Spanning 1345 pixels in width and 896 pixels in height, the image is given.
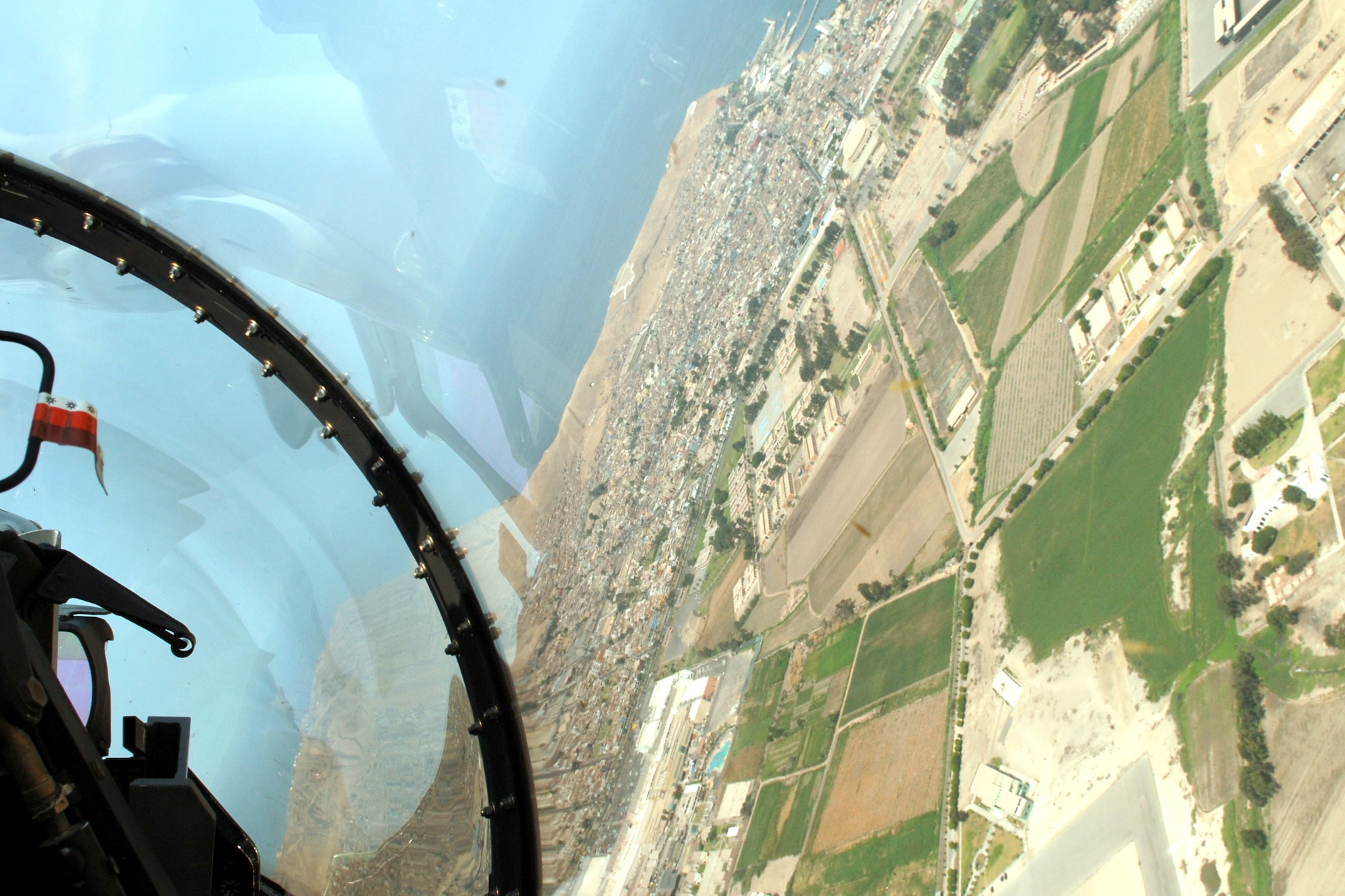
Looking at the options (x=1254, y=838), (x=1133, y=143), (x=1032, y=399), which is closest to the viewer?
(x=1254, y=838)

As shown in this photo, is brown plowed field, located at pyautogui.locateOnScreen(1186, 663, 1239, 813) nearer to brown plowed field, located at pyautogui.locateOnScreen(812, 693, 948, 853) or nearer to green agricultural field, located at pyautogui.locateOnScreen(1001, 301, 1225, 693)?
green agricultural field, located at pyautogui.locateOnScreen(1001, 301, 1225, 693)

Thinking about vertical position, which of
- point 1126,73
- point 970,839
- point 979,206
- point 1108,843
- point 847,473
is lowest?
point 1108,843

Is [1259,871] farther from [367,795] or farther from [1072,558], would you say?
[367,795]

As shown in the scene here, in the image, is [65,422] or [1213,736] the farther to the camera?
[1213,736]

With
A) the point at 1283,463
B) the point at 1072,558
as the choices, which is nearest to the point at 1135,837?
the point at 1072,558

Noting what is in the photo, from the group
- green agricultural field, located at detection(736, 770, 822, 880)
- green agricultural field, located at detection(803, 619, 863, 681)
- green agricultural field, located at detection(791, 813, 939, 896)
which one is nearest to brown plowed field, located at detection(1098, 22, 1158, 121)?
green agricultural field, located at detection(803, 619, 863, 681)

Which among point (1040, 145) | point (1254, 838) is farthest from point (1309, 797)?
point (1040, 145)

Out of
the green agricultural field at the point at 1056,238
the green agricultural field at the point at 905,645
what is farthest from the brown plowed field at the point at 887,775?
the green agricultural field at the point at 1056,238

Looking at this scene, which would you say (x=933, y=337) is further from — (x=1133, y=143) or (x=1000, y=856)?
(x=1000, y=856)
